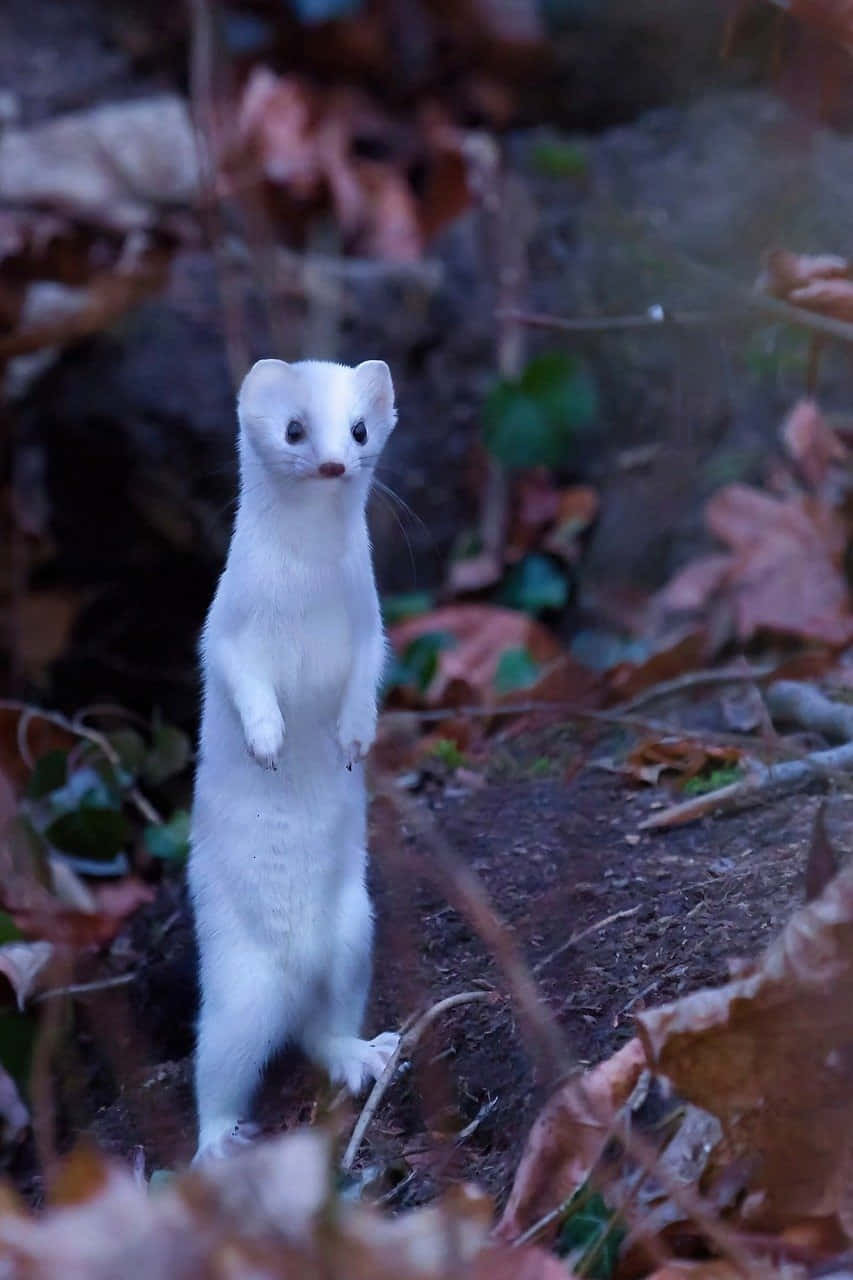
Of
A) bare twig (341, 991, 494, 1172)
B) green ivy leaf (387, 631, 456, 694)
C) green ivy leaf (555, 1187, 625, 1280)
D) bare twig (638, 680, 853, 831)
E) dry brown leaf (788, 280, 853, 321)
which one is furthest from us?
green ivy leaf (387, 631, 456, 694)

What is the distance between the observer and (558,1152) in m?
2.12

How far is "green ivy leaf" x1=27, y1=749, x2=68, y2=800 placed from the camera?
3961 mm

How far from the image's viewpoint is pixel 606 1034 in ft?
7.93

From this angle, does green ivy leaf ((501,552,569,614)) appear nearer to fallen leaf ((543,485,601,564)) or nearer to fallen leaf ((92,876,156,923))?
fallen leaf ((543,485,601,564))

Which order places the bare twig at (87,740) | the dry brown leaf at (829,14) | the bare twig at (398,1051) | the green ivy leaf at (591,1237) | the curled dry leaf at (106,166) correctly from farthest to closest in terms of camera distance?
the curled dry leaf at (106,166) → the bare twig at (87,740) → the bare twig at (398,1051) → the dry brown leaf at (829,14) → the green ivy leaf at (591,1237)

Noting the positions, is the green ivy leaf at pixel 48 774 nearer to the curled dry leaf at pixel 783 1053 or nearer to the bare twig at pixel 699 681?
the bare twig at pixel 699 681

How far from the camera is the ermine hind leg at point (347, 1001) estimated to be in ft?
9.01

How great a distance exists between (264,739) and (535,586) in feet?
9.17

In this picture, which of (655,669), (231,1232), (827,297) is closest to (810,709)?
(655,669)

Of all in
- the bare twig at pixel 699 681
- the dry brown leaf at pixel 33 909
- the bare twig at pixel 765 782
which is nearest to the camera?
the bare twig at pixel 765 782

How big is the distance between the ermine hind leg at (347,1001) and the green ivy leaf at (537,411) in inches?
112

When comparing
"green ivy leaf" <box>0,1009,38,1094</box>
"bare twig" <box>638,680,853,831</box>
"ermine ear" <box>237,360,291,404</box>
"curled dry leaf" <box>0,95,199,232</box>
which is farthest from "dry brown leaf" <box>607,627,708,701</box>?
"curled dry leaf" <box>0,95,199,232</box>

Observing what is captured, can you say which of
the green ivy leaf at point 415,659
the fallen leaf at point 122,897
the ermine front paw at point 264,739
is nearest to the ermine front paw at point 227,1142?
the ermine front paw at point 264,739

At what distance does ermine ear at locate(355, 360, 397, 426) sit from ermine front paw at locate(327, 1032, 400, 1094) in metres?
0.96
